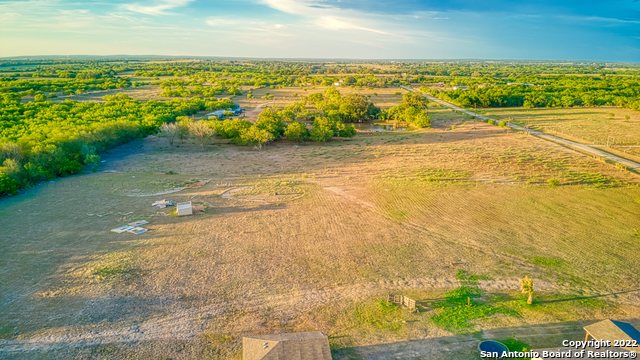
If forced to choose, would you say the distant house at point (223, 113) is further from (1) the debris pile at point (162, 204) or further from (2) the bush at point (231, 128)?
(1) the debris pile at point (162, 204)

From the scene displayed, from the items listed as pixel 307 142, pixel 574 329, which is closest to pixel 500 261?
pixel 574 329

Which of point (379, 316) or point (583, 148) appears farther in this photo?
point (583, 148)

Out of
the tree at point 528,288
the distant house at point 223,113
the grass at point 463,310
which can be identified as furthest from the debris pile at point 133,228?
the distant house at point 223,113

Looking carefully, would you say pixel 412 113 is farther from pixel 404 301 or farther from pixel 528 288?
pixel 404 301

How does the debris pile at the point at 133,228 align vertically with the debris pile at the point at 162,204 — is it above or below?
below

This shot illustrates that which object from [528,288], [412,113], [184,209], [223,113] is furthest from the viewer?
[223,113]

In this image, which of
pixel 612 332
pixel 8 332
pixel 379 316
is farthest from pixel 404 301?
pixel 8 332

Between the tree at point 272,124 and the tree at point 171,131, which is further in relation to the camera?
the tree at point 272,124
